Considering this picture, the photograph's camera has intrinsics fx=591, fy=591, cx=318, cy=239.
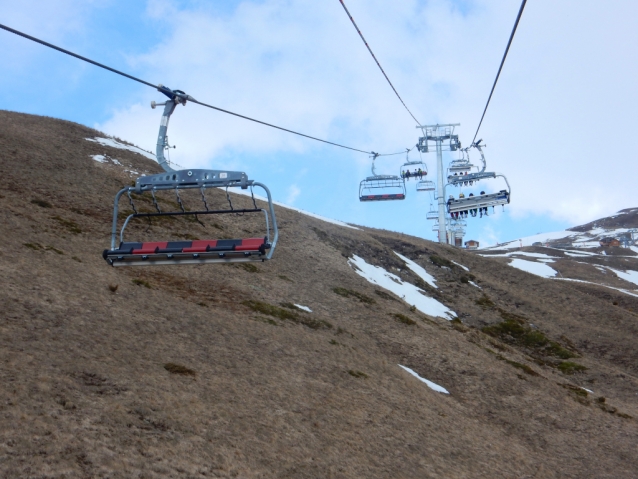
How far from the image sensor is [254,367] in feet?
76.5

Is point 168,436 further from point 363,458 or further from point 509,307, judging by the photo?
point 509,307

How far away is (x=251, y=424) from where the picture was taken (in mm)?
17969

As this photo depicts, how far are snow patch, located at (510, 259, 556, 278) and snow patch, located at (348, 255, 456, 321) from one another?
36.4 m

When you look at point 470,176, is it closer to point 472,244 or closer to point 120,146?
point 120,146

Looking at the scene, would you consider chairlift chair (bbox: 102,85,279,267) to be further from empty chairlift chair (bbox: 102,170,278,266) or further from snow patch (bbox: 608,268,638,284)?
snow patch (bbox: 608,268,638,284)

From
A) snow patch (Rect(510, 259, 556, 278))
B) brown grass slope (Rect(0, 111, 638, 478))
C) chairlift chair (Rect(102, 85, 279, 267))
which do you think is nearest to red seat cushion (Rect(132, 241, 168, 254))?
chairlift chair (Rect(102, 85, 279, 267))

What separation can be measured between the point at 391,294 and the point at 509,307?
561 inches

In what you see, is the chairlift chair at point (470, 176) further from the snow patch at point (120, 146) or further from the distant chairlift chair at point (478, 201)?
the snow patch at point (120, 146)

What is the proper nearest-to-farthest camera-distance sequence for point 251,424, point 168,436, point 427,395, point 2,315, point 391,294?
point 168,436 < point 251,424 < point 2,315 < point 427,395 < point 391,294

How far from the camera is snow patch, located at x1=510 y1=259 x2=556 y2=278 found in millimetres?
83062

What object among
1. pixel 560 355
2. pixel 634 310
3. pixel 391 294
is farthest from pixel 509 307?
pixel 634 310

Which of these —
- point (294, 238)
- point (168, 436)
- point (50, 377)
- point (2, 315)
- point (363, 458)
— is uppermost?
point (294, 238)

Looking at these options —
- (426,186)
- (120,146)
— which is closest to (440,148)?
(426,186)

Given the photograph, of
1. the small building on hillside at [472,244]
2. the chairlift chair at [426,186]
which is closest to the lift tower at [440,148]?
the chairlift chair at [426,186]
